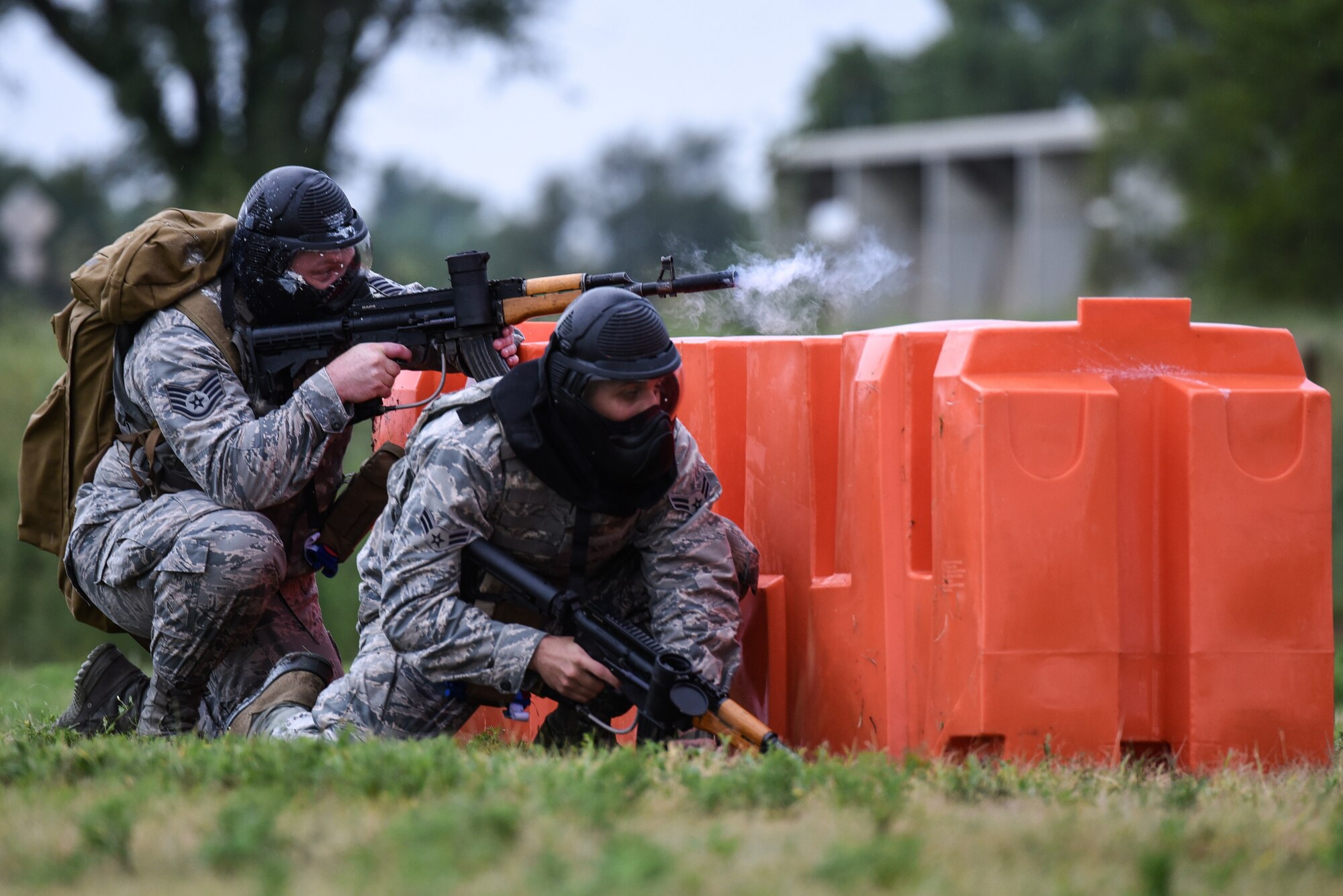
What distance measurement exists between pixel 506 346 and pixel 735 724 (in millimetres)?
1856

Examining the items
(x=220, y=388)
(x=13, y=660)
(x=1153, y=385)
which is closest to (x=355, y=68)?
(x=13, y=660)

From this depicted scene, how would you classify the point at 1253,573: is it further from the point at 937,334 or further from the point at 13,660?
the point at 13,660

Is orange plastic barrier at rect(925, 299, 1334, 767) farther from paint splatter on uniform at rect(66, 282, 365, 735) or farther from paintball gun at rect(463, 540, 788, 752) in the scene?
paint splatter on uniform at rect(66, 282, 365, 735)

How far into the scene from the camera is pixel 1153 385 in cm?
432

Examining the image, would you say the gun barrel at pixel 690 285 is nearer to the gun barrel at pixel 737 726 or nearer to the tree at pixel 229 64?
the gun barrel at pixel 737 726

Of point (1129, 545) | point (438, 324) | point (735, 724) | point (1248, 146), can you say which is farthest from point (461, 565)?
point (1248, 146)

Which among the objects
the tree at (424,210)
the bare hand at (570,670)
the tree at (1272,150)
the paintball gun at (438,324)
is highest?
the tree at (424,210)

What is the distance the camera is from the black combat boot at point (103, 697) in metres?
5.63

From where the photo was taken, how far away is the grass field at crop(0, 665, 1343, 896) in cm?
303

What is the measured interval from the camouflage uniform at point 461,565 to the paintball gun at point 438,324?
684 millimetres

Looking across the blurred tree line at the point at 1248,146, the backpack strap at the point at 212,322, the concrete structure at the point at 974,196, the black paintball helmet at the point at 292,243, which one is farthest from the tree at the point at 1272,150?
the backpack strap at the point at 212,322

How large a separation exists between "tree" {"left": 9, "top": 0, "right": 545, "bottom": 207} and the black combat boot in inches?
665

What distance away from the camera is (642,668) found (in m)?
4.44

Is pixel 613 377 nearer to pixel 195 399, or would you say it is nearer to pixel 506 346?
pixel 506 346
